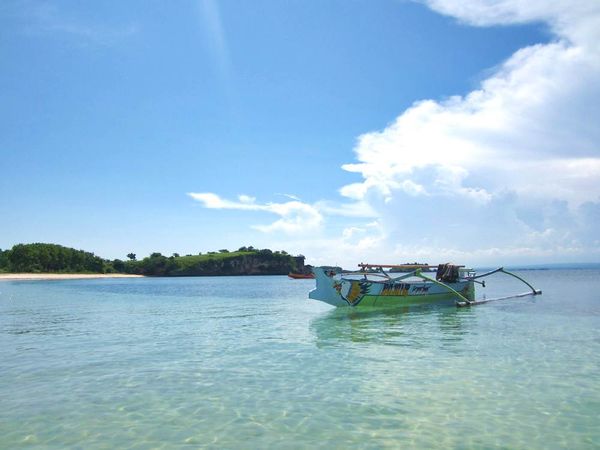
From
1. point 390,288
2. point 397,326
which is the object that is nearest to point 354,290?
point 390,288

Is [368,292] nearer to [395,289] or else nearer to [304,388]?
[395,289]

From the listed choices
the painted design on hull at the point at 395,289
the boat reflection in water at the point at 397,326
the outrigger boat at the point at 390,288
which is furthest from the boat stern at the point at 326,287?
the painted design on hull at the point at 395,289

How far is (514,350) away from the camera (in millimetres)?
15422

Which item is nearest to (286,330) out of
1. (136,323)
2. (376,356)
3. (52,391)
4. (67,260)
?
(376,356)

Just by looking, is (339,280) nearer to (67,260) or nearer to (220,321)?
(220,321)

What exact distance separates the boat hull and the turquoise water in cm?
843

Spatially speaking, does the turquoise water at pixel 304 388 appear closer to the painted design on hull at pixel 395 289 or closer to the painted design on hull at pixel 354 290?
the painted design on hull at pixel 354 290

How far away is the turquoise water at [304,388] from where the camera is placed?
25.7 ft

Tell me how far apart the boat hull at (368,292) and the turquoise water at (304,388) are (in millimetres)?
8428

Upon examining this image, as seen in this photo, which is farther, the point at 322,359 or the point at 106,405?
the point at 322,359

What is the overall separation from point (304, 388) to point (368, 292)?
19916 millimetres

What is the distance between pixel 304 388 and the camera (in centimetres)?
1071

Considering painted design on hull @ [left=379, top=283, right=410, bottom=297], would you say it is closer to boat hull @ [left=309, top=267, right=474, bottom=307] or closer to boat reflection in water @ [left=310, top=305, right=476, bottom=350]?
boat hull @ [left=309, top=267, right=474, bottom=307]

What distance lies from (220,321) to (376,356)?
44.4ft
